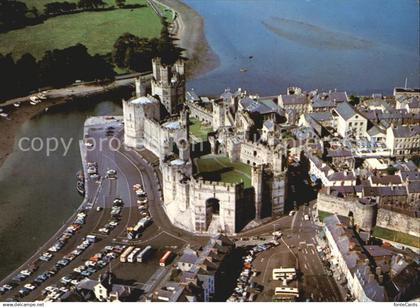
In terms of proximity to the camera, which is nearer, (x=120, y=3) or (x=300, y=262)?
(x=300, y=262)

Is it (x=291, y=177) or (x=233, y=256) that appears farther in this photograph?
(x=291, y=177)

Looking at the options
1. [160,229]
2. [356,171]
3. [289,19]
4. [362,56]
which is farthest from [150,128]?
[289,19]

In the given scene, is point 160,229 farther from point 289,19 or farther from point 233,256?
point 289,19

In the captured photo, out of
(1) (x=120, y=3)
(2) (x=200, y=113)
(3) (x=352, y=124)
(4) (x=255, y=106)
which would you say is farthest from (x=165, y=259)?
A: (1) (x=120, y=3)

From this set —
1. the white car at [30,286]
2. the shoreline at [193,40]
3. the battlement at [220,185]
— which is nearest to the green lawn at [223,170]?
the battlement at [220,185]

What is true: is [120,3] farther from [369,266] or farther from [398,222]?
[369,266]

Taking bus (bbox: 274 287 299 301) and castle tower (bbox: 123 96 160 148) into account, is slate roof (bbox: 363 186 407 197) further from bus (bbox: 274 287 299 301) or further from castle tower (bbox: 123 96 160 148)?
castle tower (bbox: 123 96 160 148)
